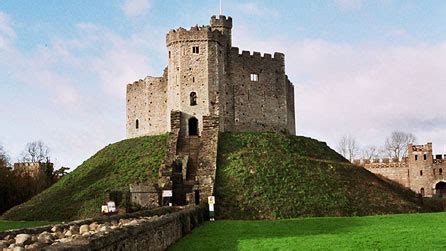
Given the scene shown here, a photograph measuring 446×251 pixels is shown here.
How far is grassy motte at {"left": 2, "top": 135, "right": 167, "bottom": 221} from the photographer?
129ft

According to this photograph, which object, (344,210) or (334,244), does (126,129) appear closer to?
(344,210)

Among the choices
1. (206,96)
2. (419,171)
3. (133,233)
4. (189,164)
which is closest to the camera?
(133,233)

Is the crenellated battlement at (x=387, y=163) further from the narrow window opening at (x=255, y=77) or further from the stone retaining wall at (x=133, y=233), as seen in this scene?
the stone retaining wall at (x=133, y=233)

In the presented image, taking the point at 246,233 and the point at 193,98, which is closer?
the point at 246,233

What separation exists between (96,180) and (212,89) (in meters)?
12.4

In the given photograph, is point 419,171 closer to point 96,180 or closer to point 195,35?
point 195,35

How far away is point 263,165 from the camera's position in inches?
1706

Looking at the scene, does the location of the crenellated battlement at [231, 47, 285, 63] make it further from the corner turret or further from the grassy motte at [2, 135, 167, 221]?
the grassy motte at [2, 135, 167, 221]

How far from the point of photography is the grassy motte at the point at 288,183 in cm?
3697

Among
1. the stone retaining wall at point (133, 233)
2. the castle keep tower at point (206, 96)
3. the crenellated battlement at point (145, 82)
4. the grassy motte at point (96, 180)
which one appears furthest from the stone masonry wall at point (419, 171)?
the stone retaining wall at point (133, 233)

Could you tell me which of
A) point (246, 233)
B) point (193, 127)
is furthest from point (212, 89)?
point (246, 233)

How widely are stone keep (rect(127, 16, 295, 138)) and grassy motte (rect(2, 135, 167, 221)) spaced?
9.86 feet

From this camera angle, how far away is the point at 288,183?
133ft

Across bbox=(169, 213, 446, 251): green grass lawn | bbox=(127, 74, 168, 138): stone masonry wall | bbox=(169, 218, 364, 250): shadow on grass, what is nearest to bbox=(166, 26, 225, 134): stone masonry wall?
bbox=(127, 74, 168, 138): stone masonry wall
